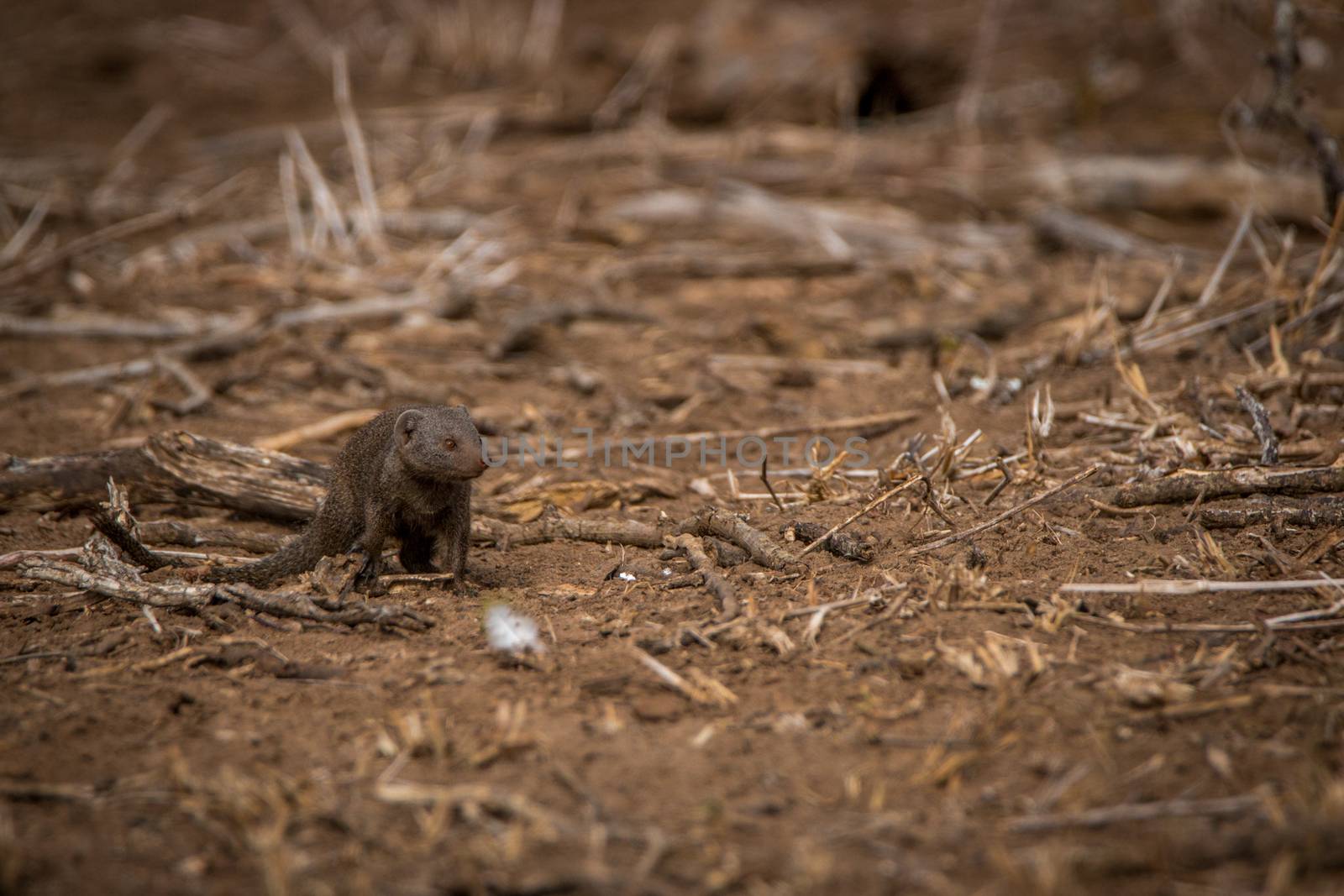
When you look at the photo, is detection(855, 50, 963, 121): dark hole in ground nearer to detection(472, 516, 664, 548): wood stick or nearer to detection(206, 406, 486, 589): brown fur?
detection(472, 516, 664, 548): wood stick

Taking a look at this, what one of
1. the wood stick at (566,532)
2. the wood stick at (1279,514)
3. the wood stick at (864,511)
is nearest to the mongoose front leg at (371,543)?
the wood stick at (566,532)

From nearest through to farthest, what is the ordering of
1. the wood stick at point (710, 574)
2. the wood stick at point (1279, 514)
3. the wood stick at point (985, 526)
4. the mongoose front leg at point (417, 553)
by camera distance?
the wood stick at point (710, 574), the wood stick at point (1279, 514), the wood stick at point (985, 526), the mongoose front leg at point (417, 553)

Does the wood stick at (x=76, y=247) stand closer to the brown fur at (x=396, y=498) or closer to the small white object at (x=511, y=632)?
the brown fur at (x=396, y=498)

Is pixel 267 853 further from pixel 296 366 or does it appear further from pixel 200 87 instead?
pixel 200 87

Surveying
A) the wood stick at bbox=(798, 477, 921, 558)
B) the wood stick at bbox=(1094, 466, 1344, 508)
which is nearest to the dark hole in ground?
the wood stick at bbox=(798, 477, 921, 558)

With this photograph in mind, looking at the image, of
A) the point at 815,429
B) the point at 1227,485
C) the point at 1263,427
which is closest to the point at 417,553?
the point at 815,429

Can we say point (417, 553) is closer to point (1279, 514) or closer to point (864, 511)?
point (864, 511)

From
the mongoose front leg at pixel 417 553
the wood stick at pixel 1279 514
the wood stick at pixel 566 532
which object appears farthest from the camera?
the mongoose front leg at pixel 417 553
